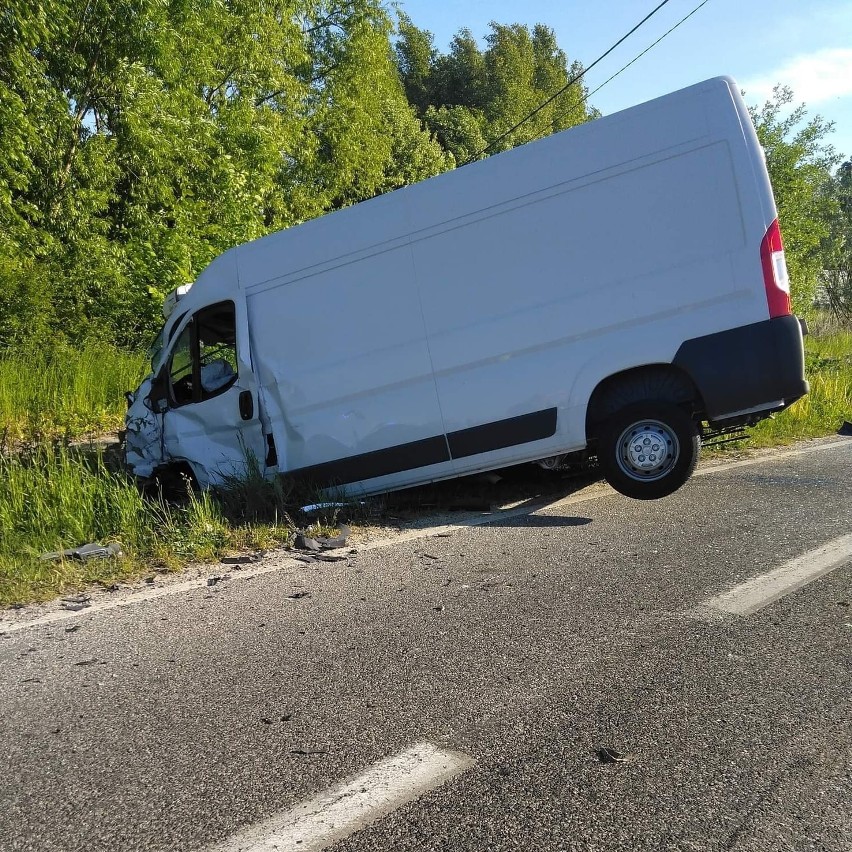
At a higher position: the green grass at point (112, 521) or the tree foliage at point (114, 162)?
the tree foliage at point (114, 162)

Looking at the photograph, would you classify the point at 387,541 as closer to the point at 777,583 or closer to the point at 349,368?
the point at 349,368

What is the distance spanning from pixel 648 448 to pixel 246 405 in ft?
10.6

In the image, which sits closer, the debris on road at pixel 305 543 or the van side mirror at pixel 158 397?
the debris on road at pixel 305 543

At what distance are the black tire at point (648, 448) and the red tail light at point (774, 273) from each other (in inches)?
36.5

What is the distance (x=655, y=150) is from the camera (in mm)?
5234

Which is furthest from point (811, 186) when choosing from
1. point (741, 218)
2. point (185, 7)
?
point (741, 218)

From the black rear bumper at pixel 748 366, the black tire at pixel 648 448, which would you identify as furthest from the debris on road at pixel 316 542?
the black rear bumper at pixel 748 366

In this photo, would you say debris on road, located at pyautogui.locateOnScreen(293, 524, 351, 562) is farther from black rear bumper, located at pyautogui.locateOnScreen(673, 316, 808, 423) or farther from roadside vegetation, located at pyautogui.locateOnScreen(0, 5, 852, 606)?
black rear bumper, located at pyautogui.locateOnScreen(673, 316, 808, 423)

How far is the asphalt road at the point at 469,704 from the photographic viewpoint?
221 centimetres

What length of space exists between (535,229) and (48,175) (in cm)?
994

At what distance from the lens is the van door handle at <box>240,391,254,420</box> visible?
6402 mm

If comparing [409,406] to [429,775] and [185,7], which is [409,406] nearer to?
[429,775]

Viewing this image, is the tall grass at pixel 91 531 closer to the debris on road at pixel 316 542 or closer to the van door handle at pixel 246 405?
the debris on road at pixel 316 542

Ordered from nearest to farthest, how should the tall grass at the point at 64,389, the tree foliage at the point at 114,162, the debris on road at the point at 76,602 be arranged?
1. the debris on road at the point at 76,602
2. the tall grass at the point at 64,389
3. the tree foliage at the point at 114,162
